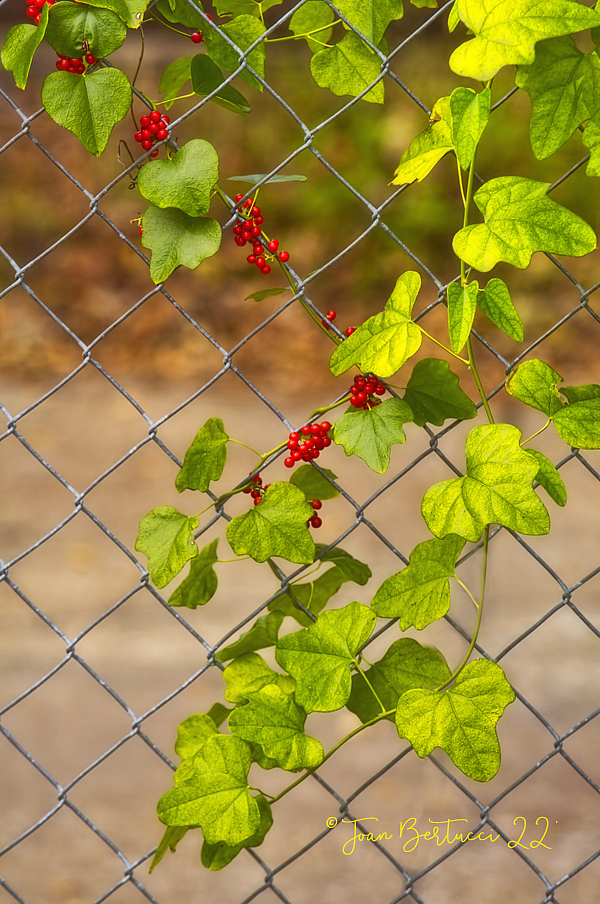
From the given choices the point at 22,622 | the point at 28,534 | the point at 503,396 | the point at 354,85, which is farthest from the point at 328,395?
the point at 354,85

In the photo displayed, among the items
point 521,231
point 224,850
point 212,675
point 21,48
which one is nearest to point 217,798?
point 224,850

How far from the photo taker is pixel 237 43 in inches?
33.0

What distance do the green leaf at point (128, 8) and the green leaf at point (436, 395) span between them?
0.41 meters

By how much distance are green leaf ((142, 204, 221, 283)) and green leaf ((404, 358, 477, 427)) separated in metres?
0.24

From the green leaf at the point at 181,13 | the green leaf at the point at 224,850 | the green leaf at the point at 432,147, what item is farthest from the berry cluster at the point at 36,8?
the green leaf at the point at 224,850

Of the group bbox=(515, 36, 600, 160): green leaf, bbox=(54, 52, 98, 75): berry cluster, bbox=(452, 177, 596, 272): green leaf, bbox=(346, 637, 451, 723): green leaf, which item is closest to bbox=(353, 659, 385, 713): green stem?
bbox=(346, 637, 451, 723): green leaf

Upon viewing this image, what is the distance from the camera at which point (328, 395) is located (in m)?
4.02

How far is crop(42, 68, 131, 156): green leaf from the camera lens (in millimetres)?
768

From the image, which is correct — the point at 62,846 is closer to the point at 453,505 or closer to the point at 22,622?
the point at 22,622

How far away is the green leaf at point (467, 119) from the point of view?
72 cm

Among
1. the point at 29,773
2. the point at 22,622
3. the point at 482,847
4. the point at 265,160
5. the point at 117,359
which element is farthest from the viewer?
the point at 265,160

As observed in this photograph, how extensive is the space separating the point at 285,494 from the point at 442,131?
15.3 inches

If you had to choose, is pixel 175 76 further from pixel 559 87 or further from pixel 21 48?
pixel 559 87

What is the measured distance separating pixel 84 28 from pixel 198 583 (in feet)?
1.83
